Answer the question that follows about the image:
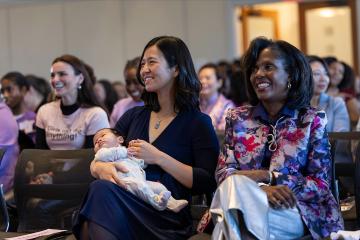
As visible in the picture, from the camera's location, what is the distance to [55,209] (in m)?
3.46

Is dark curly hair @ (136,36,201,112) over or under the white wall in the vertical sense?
under

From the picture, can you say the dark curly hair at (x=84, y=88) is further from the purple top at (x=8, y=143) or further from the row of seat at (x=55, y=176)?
the row of seat at (x=55, y=176)

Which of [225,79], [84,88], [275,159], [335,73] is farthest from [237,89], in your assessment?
[275,159]

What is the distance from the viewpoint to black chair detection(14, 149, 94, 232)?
3.44m

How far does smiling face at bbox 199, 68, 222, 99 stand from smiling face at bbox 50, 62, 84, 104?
73.7 inches

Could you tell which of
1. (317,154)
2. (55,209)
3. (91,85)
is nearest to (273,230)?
(317,154)

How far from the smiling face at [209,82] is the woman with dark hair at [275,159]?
9.48 feet

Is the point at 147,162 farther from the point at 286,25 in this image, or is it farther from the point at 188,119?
the point at 286,25

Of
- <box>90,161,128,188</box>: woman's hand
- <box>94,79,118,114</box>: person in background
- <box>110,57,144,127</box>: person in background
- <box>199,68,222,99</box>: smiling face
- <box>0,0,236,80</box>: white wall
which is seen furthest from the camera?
<box>0,0,236,80</box>: white wall

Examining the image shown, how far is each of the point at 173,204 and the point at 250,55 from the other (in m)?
0.79

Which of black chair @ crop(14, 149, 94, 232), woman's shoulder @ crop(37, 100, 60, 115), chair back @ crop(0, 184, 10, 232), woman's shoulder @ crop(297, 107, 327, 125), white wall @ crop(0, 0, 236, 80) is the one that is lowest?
chair back @ crop(0, 184, 10, 232)

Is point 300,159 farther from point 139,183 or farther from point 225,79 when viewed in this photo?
point 225,79

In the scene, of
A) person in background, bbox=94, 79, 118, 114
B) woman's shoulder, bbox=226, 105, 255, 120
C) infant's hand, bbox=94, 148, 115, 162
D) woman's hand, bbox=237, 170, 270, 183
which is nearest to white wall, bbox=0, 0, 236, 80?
person in background, bbox=94, 79, 118, 114

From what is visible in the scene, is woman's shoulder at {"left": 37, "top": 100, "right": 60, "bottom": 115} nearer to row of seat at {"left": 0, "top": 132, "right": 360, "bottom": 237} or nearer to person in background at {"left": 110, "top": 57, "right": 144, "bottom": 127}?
row of seat at {"left": 0, "top": 132, "right": 360, "bottom": 237}
